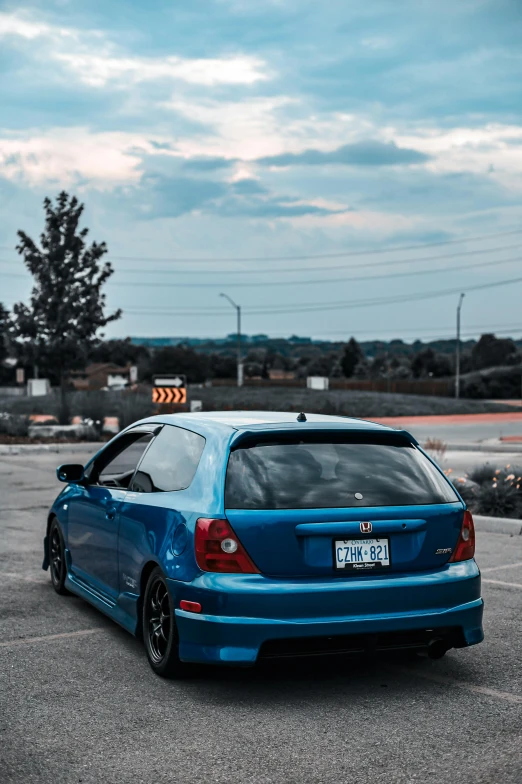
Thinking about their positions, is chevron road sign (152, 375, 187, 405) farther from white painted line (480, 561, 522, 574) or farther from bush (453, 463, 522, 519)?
white painted line (480, 561, 522, 574)

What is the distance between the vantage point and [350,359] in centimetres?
16500

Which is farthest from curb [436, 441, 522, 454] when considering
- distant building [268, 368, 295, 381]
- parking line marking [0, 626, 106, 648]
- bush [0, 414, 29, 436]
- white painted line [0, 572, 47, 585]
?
distant building [268, 368, 295, 381]

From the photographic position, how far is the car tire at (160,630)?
573 centimetres

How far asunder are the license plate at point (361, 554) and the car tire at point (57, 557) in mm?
3232

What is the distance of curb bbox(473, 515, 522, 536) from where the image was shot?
12.4m

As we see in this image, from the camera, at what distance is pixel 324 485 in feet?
19.0

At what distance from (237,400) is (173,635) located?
4933 centimetres

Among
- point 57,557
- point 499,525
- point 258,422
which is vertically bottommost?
point 499,525

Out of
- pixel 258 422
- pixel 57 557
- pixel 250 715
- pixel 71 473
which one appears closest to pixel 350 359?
pixel 57 557

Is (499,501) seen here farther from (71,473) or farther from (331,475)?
(331,475)

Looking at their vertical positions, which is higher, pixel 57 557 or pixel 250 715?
pixel 57 557

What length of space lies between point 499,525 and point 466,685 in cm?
699

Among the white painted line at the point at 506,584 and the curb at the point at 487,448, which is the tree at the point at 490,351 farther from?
the white painted line at the point at 506,584

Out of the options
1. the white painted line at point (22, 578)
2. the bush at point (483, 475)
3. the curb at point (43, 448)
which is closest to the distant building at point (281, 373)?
the curb at point (43, 448)
